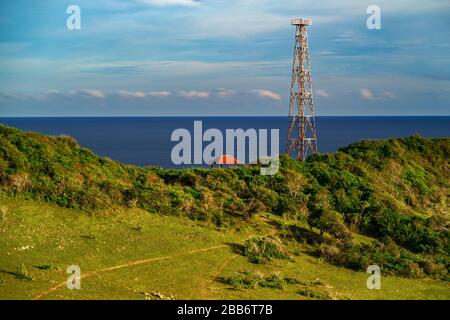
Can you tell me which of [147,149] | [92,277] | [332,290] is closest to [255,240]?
[332,290]

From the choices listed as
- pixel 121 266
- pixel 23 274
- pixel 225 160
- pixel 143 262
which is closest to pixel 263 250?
pixel 143 262

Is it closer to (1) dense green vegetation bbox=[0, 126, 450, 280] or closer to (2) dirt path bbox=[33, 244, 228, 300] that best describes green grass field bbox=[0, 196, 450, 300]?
(2) dirt path bbox=[33, 244, 228, 300]

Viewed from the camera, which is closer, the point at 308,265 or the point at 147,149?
the point at 308,265

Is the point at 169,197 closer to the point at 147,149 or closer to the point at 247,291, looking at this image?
the point at 247,291

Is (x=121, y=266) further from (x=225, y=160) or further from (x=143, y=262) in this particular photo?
(x=225, y=160)

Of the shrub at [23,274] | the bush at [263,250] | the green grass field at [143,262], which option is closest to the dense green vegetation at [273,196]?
the bush at [263,250]

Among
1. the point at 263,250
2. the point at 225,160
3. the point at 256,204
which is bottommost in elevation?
the point at 263,250

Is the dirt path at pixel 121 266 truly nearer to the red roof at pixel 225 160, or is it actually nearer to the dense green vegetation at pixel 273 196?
the dense green vegetation at pixel 273 196
